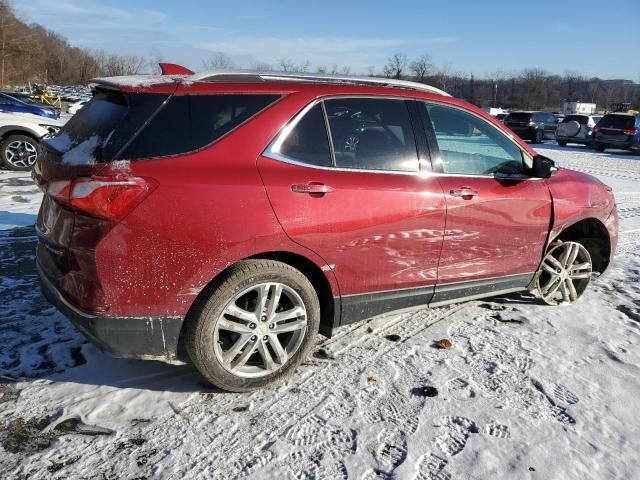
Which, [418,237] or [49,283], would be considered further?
[418,237]

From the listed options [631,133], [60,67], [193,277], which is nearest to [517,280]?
[193,277]

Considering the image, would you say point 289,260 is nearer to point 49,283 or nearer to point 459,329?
point 49,283

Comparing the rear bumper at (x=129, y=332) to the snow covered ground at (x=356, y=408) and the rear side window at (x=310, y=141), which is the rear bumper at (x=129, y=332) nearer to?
the snow covered ground at (x=356, y=408)

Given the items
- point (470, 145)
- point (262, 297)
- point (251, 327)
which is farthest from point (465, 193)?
point (251, 327)

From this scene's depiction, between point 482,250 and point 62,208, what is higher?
point 62,208

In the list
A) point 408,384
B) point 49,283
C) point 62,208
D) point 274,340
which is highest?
point 62,208

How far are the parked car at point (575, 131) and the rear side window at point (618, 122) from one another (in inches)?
36.2

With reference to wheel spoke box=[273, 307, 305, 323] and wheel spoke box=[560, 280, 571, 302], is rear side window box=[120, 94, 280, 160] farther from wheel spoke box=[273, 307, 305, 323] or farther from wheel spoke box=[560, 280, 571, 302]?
wheel spoke box=[560, 280, 571, 302]

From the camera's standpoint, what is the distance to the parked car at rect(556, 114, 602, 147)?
78.4 ft

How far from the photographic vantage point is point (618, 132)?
864 inches

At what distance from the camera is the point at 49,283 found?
9.62 ft

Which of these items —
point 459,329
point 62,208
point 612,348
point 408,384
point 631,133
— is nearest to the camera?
point 62,208

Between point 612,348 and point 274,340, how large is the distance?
8.04ft

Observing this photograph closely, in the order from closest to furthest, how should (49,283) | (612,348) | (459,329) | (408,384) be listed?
1. (49,283)
2. (408,384)
3. (612,348)
4. (459,329)
